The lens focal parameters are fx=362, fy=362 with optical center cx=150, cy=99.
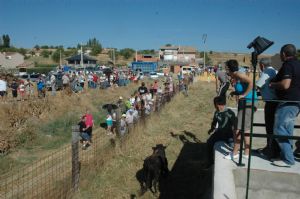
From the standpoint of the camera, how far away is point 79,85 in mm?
26000

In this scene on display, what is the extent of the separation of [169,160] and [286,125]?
5.54m

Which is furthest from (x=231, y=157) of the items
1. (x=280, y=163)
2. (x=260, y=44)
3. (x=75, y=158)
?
(x=75, y=158)

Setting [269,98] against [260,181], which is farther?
[269,98]

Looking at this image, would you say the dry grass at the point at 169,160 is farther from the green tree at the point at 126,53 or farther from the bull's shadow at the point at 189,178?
the green tree at the point at 126,53

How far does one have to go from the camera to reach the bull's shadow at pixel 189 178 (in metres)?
7.72

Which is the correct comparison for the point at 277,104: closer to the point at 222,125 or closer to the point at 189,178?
the point at 222,125

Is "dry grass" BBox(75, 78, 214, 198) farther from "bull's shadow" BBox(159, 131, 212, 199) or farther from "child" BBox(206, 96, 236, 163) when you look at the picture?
"child" BBox(206, 96, 236, 163)

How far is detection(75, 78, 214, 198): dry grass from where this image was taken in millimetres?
7750

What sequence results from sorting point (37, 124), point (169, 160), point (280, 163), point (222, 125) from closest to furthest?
1. point (280, 163)
2. point (222, 125)
3. point (169, 160)
4. point (37, 124)

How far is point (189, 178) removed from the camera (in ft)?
28.3

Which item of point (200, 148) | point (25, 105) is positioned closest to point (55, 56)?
point (25, 105)

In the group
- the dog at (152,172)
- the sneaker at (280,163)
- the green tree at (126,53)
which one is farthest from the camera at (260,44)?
the green tree at (126,53)

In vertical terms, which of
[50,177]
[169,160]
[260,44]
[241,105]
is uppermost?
[260,44]

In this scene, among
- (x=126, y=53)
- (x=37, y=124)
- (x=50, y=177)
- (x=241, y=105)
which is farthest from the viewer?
(x=126, y=53)
